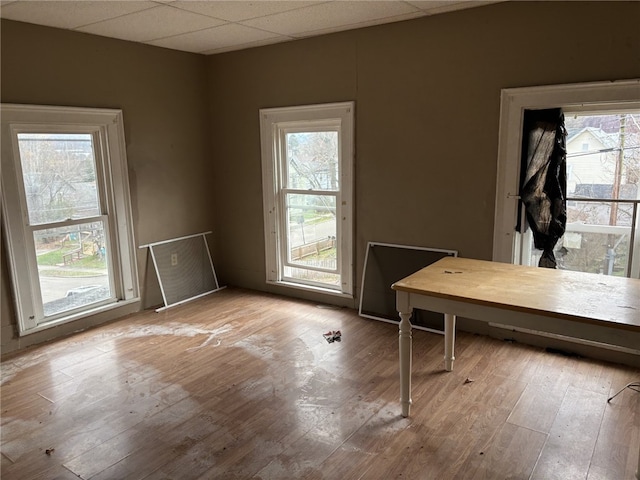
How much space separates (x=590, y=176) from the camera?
3361 mm

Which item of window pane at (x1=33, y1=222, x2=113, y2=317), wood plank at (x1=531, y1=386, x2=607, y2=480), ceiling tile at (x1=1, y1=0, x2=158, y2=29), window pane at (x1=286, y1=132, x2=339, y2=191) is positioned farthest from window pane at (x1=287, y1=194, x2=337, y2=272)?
wood plank at (x1=531, y1=386, x2=607, y2=480)

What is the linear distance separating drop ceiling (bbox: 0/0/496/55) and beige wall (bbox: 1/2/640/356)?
6.1 inches

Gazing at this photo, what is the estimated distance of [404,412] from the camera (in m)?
2.72

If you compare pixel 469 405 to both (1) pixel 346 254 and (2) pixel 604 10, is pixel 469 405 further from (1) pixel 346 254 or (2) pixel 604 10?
(2) pixel 604 10

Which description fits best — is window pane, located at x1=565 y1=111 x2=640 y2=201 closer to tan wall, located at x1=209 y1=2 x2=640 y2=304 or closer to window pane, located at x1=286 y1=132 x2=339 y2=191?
tan wall, located at x1=209 y1=2 x2=640 y2=304

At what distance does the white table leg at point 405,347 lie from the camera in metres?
2.56

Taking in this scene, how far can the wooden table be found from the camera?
2.06 metres

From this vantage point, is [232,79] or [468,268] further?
[232,79]

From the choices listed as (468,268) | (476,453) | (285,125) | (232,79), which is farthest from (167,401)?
(232,79)

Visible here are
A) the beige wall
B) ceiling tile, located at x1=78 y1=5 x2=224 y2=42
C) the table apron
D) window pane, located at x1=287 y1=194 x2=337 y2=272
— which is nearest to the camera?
the table apron

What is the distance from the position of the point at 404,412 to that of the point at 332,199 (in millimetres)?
2307

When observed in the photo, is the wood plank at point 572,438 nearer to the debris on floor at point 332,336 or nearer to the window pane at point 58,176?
the debris on floor at point 332,336

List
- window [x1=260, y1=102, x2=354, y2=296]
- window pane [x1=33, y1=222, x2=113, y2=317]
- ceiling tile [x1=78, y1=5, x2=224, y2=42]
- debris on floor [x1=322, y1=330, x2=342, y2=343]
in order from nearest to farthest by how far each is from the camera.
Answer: ceiling tile [x1=78, y1=5, x2=224, y2=42] < debris on floor [x1=322, y1=330, x2=342, y2=343] < window pane [x1=33, y1=222, x2=113, y2=317] < window [x1=260, y1=102, x2=354, y2=296]

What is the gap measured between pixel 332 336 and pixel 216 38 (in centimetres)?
282
